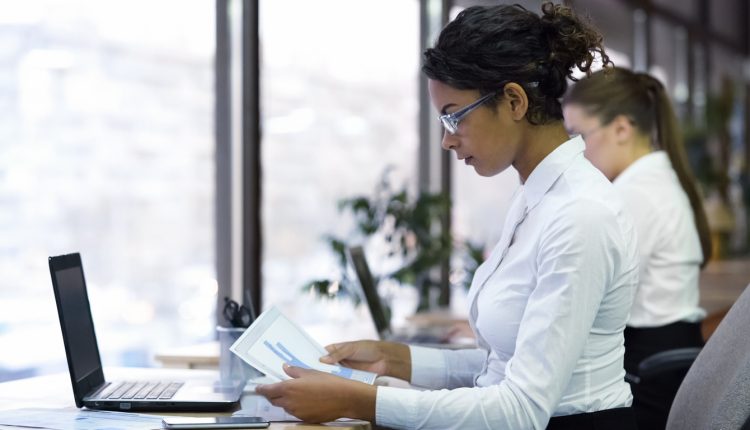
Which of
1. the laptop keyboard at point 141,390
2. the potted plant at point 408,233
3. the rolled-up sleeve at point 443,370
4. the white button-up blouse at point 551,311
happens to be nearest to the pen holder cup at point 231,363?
the laptop keyboard at point 141,390

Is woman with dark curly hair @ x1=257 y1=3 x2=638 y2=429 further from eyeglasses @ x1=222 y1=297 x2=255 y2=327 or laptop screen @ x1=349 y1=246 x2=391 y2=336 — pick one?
laptop screen @ x1=349 y1=246 x2=391 y2=336

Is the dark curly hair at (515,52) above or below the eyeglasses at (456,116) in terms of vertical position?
above

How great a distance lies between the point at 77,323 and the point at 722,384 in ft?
4.31

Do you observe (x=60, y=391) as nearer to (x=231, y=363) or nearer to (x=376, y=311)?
(x=231, y=363)

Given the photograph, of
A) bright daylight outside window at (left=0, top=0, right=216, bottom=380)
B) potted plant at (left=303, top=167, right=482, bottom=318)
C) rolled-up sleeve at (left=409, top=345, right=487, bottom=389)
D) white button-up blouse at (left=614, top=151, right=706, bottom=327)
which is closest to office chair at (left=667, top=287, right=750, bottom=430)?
rolled-up sleeve at (left=409, top=345, right=487, bottom=389)

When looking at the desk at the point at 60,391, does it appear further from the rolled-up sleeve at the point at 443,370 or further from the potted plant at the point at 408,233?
the potted plant at the point at 408,233

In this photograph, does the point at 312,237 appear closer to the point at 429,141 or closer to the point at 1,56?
the point at 429,141

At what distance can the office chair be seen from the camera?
1.94 meters

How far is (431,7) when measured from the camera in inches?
209

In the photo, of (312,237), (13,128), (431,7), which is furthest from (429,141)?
(13,128)

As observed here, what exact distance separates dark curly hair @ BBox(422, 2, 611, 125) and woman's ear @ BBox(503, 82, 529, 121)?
0.01 m

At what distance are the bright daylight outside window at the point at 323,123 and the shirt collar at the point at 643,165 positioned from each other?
1078 millimetres

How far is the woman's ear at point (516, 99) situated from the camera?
191cm

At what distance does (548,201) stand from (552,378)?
338mm
